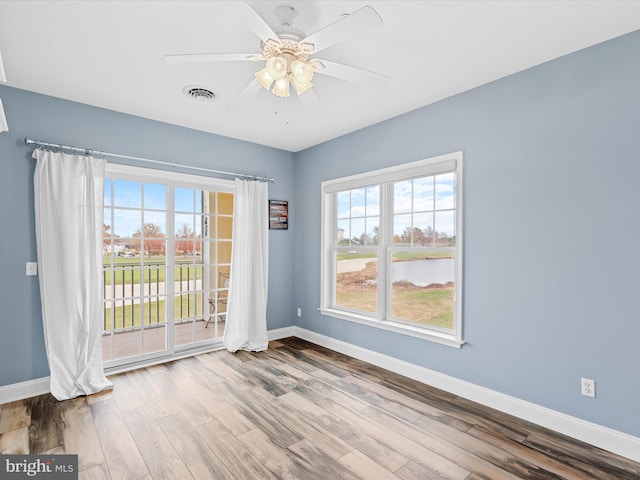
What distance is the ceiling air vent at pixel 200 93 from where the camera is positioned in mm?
2930

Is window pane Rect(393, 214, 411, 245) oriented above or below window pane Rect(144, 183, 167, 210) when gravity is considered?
below

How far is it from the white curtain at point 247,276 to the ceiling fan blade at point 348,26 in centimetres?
273

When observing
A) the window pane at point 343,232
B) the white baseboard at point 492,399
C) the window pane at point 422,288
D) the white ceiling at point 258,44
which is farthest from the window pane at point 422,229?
the white baseboard at point 492,399

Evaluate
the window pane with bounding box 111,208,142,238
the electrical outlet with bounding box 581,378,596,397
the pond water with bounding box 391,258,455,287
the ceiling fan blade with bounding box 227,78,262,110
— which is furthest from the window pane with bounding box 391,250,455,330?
the window pane with bounding box 111,208,142,238

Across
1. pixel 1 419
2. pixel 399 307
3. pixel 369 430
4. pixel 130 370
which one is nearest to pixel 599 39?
pixel 399 307

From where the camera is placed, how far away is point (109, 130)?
3.37m

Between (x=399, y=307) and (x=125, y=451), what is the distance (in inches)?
108

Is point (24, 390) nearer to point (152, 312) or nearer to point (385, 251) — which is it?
point (152, 312)

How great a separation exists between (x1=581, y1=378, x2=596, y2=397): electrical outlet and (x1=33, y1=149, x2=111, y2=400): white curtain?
392cm

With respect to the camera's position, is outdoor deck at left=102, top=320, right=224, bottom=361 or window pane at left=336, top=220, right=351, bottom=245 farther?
Answer: window pane at left=336, top=220, right=351, bottom=245

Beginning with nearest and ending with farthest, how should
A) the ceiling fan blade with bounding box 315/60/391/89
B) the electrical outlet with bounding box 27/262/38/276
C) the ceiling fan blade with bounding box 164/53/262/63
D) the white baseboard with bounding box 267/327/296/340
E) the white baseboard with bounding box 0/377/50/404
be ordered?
the ceiling fan blade with bounding box 164/53/262/63 → the ceiling fan blade with bounding box 315/60/391/89 → the white baseboard with bounding box 0/377/50/404 → the electrical outlet with bounding box 27/262/38/276 → the white baseboard with bounding box 267/327/296/340

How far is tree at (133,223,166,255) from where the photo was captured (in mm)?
3682

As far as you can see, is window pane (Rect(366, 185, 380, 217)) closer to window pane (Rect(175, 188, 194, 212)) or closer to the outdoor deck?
window pane (Rect(175, 188, 194, 212))

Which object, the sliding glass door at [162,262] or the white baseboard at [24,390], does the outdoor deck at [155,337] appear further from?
the white baseboard at [24,390]
